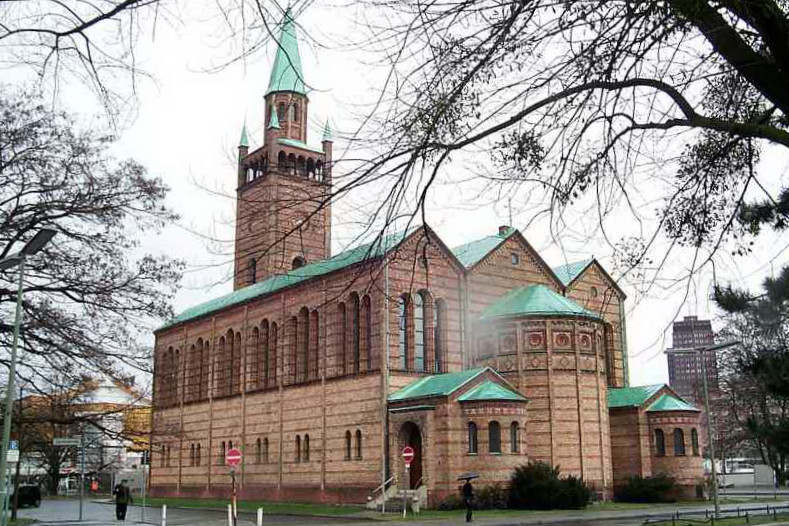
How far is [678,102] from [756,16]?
1.13 metres

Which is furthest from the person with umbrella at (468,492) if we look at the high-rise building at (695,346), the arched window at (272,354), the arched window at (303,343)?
the arched window at (272,354)

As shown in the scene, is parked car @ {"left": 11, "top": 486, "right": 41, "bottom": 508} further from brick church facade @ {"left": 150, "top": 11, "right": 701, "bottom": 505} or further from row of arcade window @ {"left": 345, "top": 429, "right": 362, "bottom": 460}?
row of arcade window @ {"left": 345, "top": 429, "right": 362, "bottom": 460}

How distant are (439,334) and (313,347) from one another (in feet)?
23.0

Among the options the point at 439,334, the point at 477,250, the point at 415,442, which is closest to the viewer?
the point at 415,442

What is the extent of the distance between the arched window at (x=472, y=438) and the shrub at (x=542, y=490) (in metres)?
1.94

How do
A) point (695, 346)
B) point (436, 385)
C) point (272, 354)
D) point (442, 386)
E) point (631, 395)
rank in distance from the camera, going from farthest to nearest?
Result: point (272, 354) < point (631, 395) < point (436, 385) < point (442, 386) < point (695, 346)

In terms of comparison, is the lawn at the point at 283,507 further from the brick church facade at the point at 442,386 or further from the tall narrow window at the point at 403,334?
the tall narrow window at the point at 403,334

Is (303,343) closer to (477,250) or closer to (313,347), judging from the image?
(313,347)

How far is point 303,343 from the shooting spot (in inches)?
1764

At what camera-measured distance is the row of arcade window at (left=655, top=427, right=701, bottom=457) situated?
4128 cm

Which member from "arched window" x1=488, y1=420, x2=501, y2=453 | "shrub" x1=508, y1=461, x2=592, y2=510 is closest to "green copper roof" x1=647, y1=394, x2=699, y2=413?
"shrub" x1=508, y1=461, x2=592, y2=510

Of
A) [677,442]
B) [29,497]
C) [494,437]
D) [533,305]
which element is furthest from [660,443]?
[29,497]

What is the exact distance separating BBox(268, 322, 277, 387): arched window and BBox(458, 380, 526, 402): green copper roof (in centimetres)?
1407

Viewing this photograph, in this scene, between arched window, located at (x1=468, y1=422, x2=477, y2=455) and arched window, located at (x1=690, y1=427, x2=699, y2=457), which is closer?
arched window, located at (x1=468, y1=422, x2=477, y2=455)
